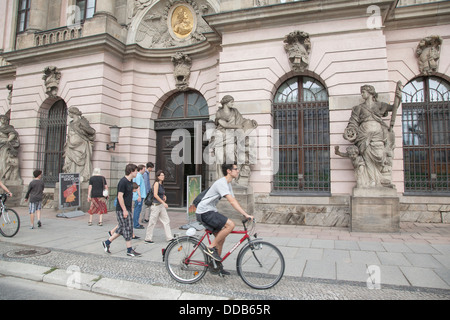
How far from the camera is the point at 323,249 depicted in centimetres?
660

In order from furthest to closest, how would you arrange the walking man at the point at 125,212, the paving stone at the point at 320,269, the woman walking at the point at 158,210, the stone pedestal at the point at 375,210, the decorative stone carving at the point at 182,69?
the decorative stone carving at the point at 182,69 < the stone pedestal at the point at 375,210 < the woman walking at the point at 158,210 < the walking man at the point at 125,212 < the paving stone at the point at 320,269

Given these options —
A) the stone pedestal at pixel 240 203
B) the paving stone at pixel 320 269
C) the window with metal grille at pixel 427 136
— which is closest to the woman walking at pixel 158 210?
the stone pedestal at pixel 240 203

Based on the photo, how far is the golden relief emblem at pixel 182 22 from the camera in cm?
1396

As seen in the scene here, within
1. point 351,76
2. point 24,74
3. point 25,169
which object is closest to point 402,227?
point 351,76

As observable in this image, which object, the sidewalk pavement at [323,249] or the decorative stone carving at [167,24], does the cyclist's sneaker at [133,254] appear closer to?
the sidewalk pavement at [323,249]

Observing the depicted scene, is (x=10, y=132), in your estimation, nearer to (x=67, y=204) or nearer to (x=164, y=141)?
(x=67, y=204)

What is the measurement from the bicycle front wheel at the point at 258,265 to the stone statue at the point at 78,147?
10.1 m

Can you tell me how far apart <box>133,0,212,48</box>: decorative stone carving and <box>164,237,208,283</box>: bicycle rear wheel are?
11401mm

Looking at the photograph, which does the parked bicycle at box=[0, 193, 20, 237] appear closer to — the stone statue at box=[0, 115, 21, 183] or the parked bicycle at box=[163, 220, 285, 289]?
the parked bicycle at box=[163, 220, 285, 289]

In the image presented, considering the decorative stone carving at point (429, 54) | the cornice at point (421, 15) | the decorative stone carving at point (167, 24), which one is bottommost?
the decorative stone carving at point (429, 54)

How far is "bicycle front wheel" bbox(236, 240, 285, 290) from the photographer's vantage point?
14.2ft

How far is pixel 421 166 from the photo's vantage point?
400 inches

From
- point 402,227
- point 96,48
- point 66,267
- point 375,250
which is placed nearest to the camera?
point 66,267

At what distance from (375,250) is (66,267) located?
6280mm
